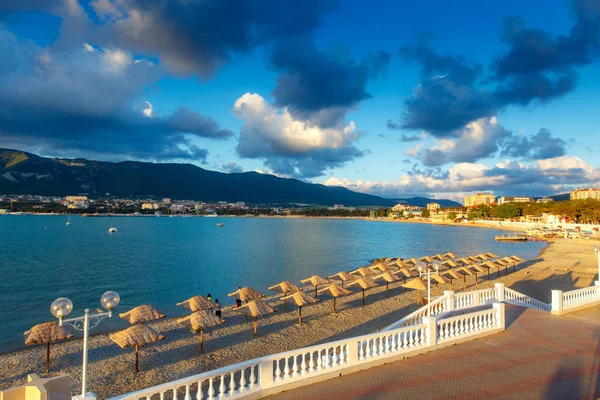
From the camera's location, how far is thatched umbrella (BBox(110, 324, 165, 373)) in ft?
41.9

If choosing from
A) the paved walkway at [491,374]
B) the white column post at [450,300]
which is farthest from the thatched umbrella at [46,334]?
the white column post at [450,300]

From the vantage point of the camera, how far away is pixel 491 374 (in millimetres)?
8352

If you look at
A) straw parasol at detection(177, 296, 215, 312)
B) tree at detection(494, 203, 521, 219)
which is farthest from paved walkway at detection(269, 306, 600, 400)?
tree at detection(494, 203, 521, 219)

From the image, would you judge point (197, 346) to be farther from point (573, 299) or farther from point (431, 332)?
point (573, 299)

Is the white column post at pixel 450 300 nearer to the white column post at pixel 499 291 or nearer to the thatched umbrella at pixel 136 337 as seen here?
the white column post at pixel 499 291

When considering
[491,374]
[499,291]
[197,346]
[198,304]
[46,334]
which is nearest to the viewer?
[491,374]

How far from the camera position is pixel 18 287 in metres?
31.5

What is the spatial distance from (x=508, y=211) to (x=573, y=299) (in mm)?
154605

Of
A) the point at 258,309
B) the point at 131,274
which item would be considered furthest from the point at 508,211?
the point at 258,309

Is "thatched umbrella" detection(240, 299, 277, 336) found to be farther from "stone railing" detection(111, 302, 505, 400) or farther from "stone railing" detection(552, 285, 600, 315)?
"stone railing" detection(552, 285, 600, 315)

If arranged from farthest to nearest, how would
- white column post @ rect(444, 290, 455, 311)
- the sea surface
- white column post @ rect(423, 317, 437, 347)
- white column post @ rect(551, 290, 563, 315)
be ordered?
the sea surface → white column post @ rect(551, 290, 563, 315) → white column post @ rect(444, 290, 455, 311) → white column post @ rect(423, 317, 437, 347)

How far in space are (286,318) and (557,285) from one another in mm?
22498

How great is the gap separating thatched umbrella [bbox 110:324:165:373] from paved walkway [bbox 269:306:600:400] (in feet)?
24.9

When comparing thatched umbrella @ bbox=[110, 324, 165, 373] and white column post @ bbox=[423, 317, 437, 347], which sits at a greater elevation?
white column post @ bbox=[423, 317, 437, 347]
